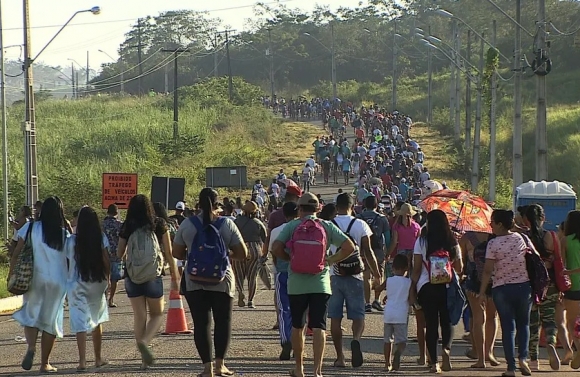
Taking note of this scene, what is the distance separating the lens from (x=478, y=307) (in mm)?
11898

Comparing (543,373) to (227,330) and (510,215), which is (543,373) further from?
(227,330)

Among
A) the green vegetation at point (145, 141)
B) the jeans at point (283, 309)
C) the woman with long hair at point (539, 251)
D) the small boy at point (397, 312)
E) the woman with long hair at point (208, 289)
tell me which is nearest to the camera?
the woman with long hair at point (208, 289)

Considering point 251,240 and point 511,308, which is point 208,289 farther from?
point 251,240

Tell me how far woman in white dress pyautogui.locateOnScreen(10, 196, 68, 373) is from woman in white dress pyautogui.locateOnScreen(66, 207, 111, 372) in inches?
6.9

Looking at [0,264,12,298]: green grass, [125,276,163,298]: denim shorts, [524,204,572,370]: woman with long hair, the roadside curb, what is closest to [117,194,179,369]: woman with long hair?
[125,276,163,298]: denim shorts

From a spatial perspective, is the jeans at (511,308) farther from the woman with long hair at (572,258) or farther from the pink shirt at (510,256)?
the woman with long hair at (572,258)

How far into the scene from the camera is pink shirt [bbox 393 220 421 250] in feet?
51.3

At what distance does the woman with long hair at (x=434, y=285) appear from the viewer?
36.9 feet

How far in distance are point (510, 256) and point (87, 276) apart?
4078 mm

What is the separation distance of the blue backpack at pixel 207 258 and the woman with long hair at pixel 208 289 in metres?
0.04

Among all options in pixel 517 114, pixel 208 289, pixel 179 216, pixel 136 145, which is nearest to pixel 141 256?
pixel 208 289

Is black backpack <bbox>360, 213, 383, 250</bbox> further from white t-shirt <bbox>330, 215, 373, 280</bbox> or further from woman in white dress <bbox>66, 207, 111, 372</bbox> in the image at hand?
woman in white dress <bbox>66, 207, 111, 372</bbox>

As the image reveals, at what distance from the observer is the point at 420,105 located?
88.5 metres

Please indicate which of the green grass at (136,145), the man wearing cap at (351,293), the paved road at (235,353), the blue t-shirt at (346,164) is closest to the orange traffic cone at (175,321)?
the paved road at (235,353)
